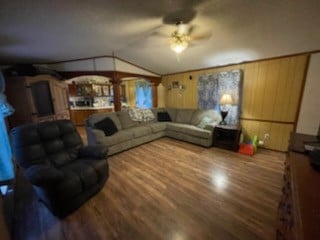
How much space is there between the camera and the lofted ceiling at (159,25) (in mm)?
1817

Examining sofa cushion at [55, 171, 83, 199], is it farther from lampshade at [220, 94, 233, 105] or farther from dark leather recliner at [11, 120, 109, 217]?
lampshade at [220, 94, 233, 105]

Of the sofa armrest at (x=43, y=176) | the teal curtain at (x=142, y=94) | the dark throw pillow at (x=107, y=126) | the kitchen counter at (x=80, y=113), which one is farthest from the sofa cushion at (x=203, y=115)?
the kitchen counter at (x=80, y=113)

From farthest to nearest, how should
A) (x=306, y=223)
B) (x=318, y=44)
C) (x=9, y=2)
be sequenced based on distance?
1. (x=318, y=44)
2. (x=9, y=2)
3. (x=306, y=223)

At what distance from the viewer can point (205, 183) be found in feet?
7.78

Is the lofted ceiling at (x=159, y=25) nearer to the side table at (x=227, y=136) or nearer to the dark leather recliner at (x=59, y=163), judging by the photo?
the dark leather recliner at (x=59, y=163)

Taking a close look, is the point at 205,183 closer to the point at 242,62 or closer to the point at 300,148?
the point at 300,148

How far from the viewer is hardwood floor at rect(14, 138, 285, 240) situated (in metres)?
1.58

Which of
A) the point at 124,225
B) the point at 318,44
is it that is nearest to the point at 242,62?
the point at 318,44

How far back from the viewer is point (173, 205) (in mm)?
1935

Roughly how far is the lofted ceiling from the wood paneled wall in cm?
28

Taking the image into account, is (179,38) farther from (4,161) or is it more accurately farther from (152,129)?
(4,161)

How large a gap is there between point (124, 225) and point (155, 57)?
13.1ft

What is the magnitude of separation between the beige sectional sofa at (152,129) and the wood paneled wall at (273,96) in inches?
34.3

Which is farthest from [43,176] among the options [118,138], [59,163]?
[118,138]
